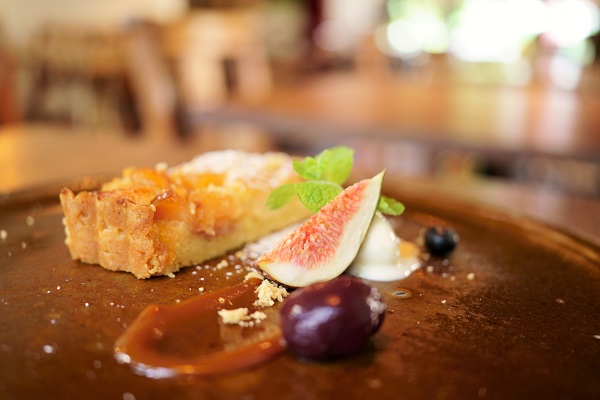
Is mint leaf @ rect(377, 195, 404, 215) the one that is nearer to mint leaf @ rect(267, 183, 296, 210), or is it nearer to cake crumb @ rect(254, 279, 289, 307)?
mint leaf @ rect(267, 183, 296, 210)

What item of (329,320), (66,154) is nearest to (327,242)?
(329,320)

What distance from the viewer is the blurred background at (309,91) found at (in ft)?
13.4

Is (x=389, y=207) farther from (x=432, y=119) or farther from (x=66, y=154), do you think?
(x=432, y=119)

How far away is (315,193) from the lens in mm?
1882

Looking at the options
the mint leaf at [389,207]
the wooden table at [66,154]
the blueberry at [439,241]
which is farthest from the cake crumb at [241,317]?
the wooden table at [66,154]

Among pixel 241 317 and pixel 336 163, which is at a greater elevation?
pixel 336 163

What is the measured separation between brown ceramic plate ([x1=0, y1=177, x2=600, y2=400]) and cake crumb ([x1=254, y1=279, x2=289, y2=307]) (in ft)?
0.47

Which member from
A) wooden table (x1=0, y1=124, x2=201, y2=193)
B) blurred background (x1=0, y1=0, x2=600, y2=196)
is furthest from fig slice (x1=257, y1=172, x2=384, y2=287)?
blurred background (x1=0, y1=0, x2=600, y2=196)

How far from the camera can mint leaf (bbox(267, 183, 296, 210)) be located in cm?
193

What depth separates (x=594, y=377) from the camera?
4.30ft

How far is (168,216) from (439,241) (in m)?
0.86

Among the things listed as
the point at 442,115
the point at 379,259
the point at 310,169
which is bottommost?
the point at 442,115

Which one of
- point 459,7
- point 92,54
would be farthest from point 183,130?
point 459,7

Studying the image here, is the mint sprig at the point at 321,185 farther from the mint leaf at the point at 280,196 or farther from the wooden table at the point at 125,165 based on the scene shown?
the wooden table at the point at 125,165
